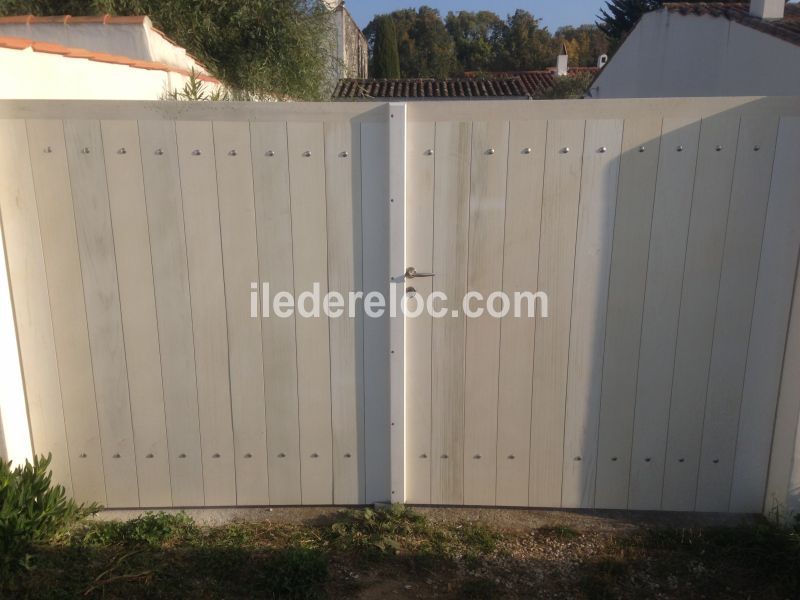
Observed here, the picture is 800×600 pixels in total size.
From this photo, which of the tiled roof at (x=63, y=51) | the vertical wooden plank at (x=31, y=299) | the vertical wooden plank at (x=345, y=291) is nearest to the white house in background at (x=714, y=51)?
the vertical wooden plank at (x=345, y=291)

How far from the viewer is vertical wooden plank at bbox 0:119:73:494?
2.74 meters

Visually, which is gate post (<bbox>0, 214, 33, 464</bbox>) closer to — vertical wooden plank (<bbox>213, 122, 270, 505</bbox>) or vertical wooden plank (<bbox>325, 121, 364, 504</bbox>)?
vertical wooden plank (<bbox>213, 122, 270, 505</bbox>)

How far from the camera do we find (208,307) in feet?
9.53

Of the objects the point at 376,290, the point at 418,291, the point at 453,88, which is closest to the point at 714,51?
the point at 418,291

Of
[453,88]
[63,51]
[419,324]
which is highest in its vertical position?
[453,88]

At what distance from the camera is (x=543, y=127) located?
2740mm

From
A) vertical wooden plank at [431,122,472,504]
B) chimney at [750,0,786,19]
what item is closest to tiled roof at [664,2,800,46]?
chimney at [750,0,786,19]

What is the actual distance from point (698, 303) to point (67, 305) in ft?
9.78

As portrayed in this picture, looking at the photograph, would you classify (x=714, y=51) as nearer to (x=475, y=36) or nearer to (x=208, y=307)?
(x=208, y=307)

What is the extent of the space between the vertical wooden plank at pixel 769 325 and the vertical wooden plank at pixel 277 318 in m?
2.20

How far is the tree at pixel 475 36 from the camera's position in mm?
45625

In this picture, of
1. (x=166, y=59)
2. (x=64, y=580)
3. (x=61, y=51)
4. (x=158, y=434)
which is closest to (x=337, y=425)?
(x=158, y=434)

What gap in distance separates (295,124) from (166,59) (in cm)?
396

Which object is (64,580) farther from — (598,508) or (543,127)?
(543,127)
